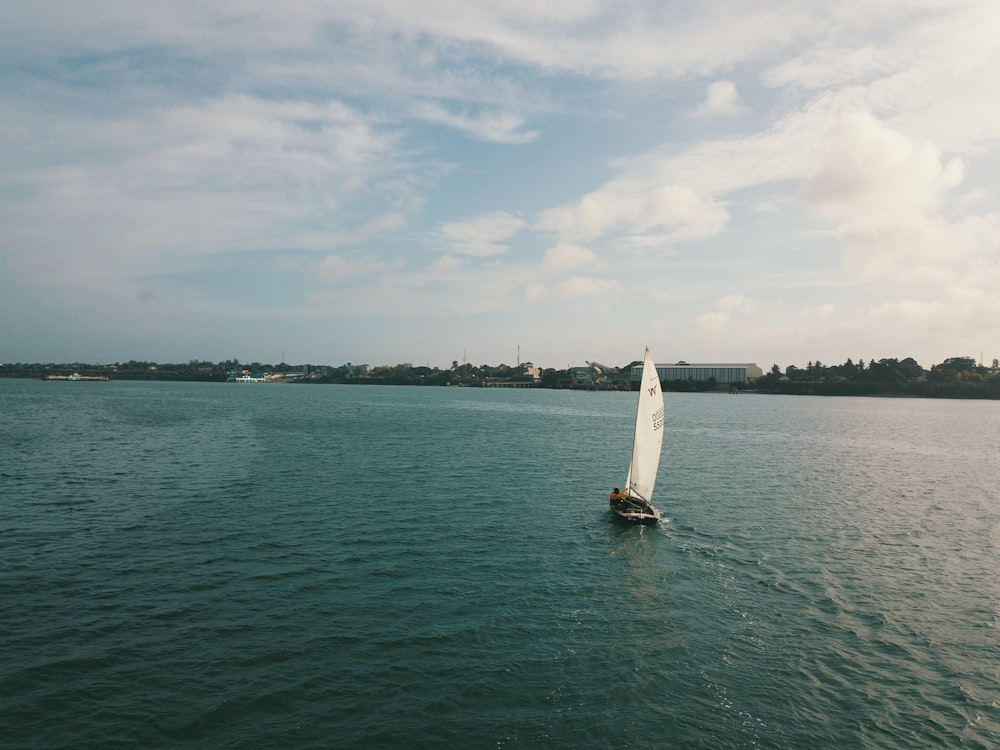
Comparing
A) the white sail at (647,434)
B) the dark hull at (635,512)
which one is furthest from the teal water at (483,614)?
the white sail at (647,434)

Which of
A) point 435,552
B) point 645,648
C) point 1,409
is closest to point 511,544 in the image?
point 435,552

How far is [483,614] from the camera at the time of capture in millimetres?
31984

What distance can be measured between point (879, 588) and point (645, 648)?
19299mm

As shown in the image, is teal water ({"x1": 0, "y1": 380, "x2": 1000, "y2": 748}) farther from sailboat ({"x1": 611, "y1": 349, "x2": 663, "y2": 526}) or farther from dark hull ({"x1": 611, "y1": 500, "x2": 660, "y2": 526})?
sailboat ({"x1": 611, "y1": 349, "x2": 663, "y2": 526})

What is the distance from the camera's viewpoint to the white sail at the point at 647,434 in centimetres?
5397

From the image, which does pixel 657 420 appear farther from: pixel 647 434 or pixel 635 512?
pixel 635 512

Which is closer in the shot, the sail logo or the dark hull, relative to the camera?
the dark hull

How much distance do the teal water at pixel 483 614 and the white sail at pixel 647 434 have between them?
4.64m

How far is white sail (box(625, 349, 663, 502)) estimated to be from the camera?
177ft

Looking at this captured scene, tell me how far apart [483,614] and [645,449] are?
2738cm

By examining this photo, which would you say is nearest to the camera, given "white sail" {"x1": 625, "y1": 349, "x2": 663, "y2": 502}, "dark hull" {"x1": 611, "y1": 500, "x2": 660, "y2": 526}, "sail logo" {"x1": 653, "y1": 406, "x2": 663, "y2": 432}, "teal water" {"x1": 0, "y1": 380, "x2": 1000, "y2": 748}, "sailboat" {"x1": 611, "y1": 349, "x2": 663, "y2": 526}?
"teal water" {"x1": 0, "y1": 380, "x2": 1000, "y2": 748}

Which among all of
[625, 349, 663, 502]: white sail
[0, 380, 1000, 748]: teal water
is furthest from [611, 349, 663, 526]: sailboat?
[0, 380, 1000, 748]: teal water

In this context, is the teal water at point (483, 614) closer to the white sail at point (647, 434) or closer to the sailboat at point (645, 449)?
the sailboat at point (645, 449)

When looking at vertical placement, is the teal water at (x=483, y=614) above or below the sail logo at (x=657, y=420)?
below
